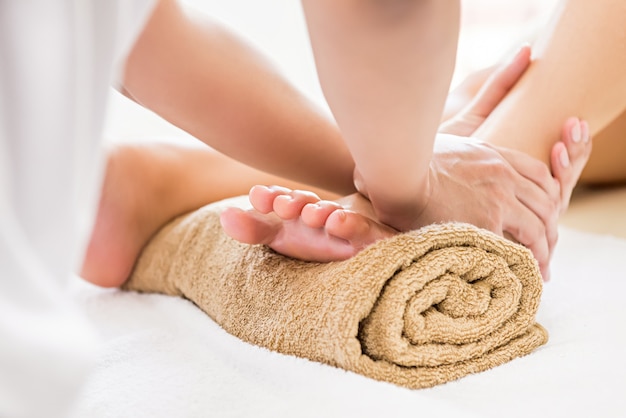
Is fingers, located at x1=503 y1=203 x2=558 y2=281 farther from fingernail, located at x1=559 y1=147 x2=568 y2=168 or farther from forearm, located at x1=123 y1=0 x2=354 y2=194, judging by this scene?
forearm, located at x1=123 y1=0 x2=354 y2=194

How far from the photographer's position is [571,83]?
0.91 metres

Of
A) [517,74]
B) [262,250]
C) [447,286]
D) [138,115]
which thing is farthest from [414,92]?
[138,115]

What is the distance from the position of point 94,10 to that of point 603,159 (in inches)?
35.9

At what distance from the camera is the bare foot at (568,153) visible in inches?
35.5

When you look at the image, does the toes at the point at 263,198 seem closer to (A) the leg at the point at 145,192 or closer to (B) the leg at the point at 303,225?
(B) the leg at the point at 303,225

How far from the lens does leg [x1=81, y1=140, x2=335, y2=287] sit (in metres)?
1.00

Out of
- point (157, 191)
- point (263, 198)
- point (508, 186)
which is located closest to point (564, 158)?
point (508, 186)

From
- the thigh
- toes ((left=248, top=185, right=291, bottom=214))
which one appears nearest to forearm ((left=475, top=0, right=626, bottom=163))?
the thigh

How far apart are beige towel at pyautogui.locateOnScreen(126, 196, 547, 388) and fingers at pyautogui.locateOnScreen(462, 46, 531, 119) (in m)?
0.34

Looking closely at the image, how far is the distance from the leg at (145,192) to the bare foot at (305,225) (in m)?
0.25

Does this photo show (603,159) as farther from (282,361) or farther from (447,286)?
(282,361)

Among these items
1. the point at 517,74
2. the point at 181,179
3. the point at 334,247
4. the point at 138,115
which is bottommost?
the point at 138,115

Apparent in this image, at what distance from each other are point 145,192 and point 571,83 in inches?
22.6

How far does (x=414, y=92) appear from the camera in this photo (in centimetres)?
54
